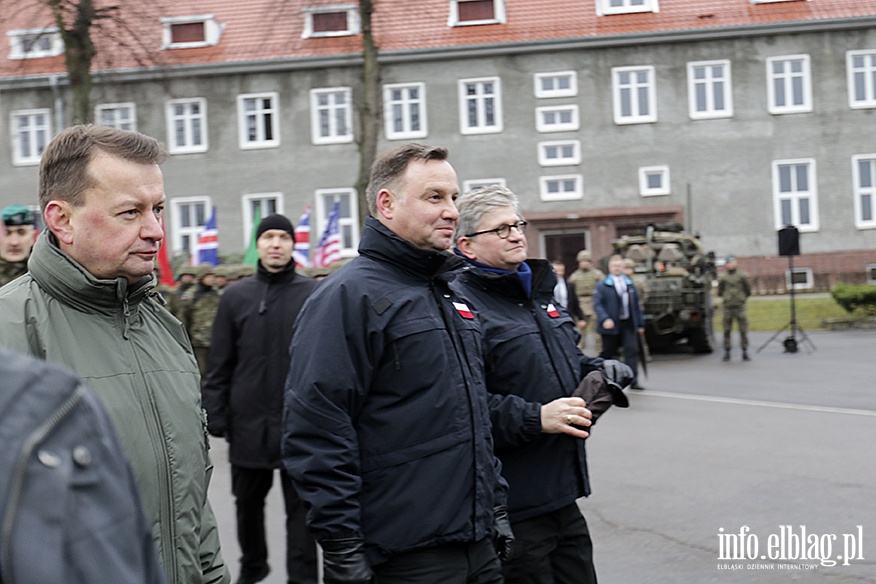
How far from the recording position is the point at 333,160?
131 ft

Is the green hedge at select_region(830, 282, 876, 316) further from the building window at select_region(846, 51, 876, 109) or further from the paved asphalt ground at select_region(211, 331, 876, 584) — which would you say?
the building window at select_region(846, 51, 876, 109)

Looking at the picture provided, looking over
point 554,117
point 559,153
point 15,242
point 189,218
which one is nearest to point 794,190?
point 559,153

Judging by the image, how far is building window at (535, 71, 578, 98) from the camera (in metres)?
38.8

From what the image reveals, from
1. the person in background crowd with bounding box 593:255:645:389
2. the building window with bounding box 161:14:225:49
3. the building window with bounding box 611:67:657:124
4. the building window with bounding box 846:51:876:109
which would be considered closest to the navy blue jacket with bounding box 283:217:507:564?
the person in background crowd with bounding box 593:255:645:389

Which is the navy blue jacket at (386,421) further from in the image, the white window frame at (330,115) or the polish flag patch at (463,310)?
the white window frame at (330,115)

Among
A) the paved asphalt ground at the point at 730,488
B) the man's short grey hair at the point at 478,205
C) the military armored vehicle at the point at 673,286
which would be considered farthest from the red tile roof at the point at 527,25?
the man's short grey hair at the point at 478,205

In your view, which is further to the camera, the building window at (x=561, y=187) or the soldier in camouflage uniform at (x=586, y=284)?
the building window at (x=561, y=187)

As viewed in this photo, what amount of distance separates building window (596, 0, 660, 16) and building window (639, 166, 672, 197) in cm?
592

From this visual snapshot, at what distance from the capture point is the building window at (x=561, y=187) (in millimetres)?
38688

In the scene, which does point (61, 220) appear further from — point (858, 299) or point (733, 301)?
point (858, 299)

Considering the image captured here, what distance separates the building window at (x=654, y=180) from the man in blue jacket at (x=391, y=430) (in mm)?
35556

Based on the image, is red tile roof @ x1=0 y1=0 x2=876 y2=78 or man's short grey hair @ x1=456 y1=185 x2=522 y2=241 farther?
red tile roof @ x1=0 y1=0 x2=876 y2=78

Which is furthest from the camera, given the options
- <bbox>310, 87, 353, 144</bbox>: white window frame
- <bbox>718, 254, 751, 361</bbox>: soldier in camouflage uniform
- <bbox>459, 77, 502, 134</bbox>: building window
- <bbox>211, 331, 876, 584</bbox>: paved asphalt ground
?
<bbox>310, 87, 353, 144</bbox>: white window frame

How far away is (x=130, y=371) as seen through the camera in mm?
2799
